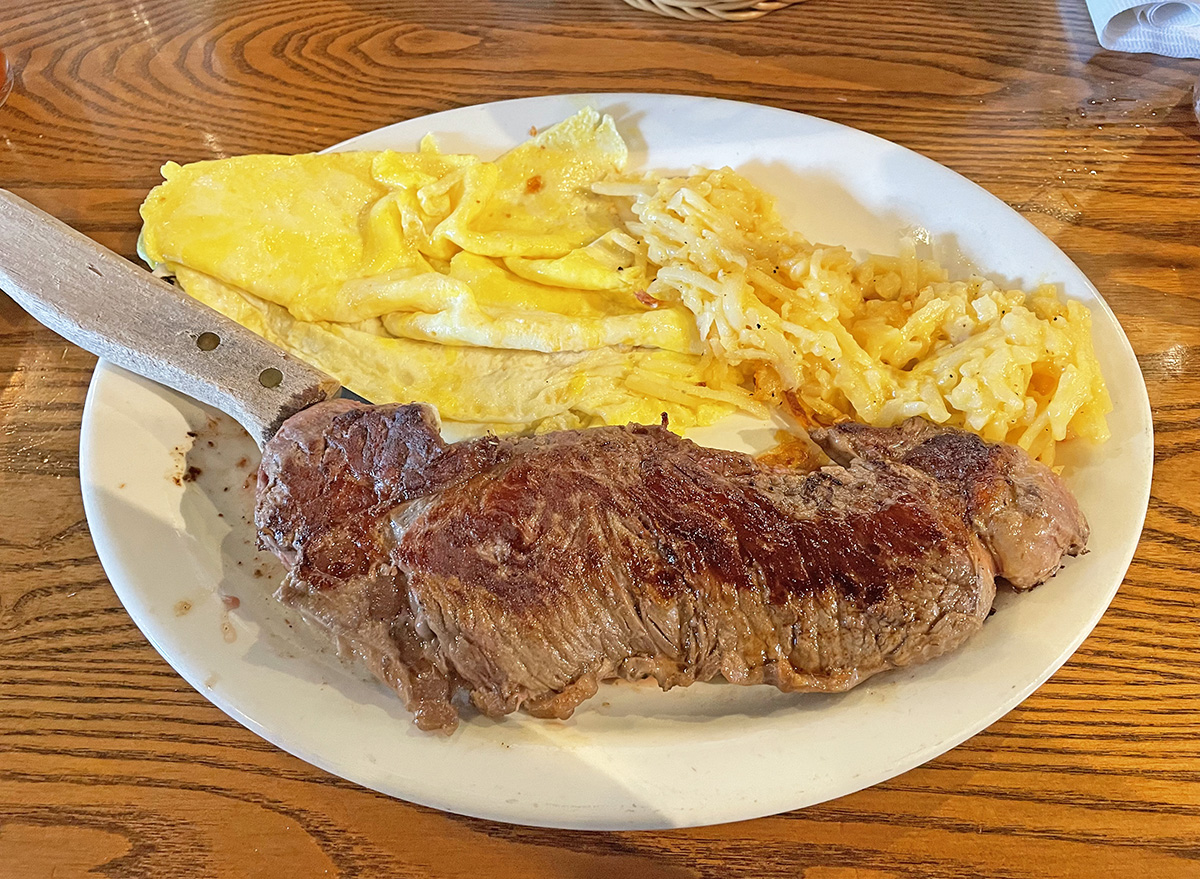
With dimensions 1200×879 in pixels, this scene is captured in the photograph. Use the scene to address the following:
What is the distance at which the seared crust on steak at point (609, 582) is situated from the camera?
82.2 inches

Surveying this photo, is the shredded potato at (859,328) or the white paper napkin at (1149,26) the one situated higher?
the white paper napkin at (1149,26)

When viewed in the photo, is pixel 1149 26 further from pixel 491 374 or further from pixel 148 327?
pixel 148 327

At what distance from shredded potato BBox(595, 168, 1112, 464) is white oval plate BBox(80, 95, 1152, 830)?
0.19 m

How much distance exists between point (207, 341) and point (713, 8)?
319cm

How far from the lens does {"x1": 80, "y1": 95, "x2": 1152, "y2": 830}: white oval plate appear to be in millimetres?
2064

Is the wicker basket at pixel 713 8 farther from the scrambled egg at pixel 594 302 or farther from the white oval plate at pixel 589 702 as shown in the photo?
the white oval plate at pixel 589 702

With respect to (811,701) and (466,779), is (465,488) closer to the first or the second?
(466,779)

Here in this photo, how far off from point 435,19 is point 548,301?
220cm

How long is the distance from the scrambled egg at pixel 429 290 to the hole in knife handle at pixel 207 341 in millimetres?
415

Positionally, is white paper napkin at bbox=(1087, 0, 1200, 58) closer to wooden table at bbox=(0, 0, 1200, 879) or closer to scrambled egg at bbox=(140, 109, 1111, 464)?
wooden table at bbox=(0, 0, 1200, 879)

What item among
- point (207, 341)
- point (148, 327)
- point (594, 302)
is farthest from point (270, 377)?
point (594, 302)

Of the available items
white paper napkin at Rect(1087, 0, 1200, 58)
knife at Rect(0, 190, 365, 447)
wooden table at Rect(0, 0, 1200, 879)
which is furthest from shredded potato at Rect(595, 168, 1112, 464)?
white paper napkin at Rect(1087, 0, 1200, 58)

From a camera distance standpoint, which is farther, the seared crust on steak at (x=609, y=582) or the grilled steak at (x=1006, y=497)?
the grilled steak at (x=1006, y=497)

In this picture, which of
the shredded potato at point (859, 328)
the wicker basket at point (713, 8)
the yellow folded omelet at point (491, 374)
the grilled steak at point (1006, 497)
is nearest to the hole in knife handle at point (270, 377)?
the yellow folded omelet at point (491, 374)
